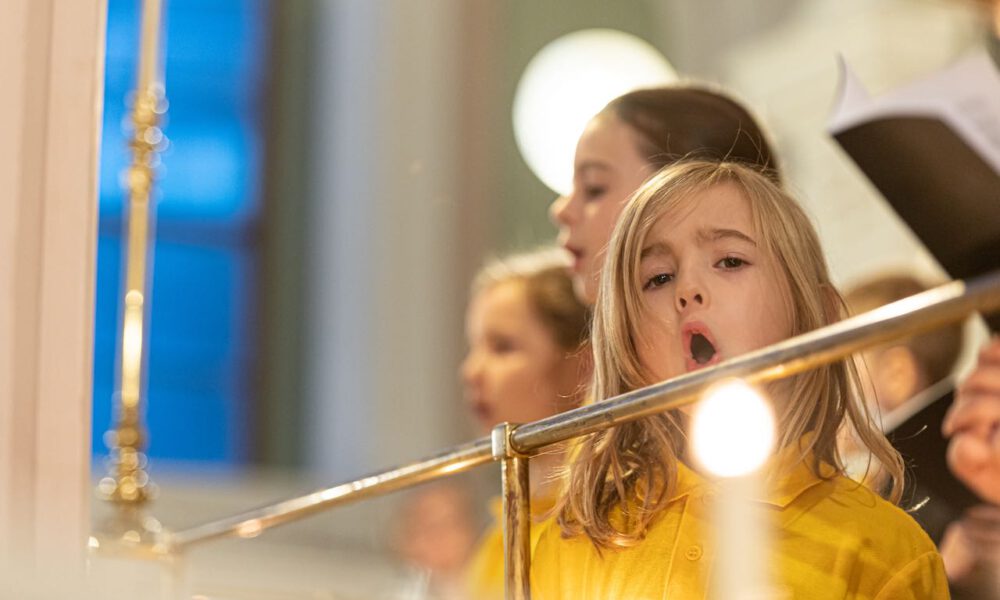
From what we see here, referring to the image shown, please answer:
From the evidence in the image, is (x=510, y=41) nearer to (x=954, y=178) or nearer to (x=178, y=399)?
(x=178, y=399)

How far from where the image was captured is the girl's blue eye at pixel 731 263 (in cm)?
57

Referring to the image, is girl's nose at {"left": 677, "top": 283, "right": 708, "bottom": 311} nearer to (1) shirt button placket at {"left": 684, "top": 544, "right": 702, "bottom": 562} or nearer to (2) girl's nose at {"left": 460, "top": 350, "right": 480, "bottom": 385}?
(1) shirt button placket at {"left": 684, "top": 544, "right": 702, "bottom": 562}

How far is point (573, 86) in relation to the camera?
93 cm

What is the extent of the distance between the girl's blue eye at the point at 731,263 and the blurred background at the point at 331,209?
1244 mm

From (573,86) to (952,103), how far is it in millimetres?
302

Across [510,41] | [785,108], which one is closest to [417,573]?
[785,108]

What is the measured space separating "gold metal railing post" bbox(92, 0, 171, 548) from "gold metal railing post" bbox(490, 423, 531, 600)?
0.42 m

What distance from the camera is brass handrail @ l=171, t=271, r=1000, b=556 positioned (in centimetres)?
43

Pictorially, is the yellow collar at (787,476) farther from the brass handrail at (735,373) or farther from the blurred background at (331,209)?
the blurred background at (331,209)

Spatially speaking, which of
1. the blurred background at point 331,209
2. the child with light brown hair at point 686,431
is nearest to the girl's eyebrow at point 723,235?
the child with light brown hair at point 686,431

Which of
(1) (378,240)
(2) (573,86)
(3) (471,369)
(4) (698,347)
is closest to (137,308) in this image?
(3) (471,369)

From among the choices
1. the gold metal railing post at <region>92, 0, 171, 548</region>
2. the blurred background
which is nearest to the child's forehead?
the gold metal railing post at <region>92, 0, 171, 548</region>

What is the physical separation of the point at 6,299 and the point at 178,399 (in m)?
1.98

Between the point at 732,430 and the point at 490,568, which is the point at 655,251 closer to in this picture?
the point at 732,430
